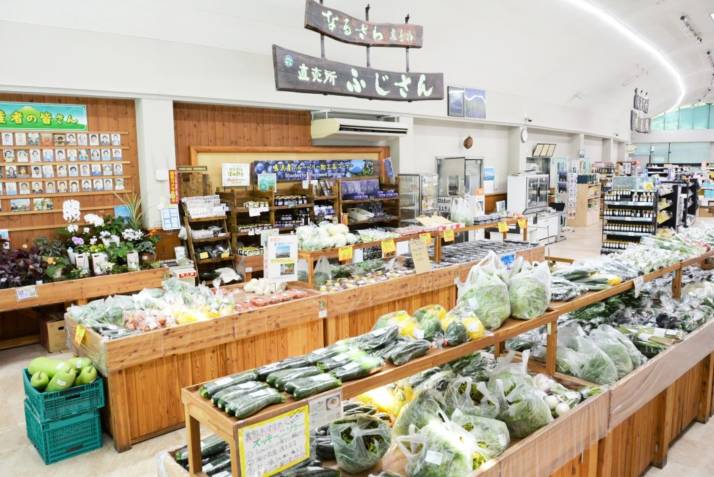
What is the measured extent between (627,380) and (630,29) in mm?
11876

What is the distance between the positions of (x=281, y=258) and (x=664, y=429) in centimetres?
325

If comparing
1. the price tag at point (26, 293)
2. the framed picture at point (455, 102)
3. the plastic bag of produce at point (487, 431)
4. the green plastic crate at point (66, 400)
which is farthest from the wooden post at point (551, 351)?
the framed picture at point (455, 102)

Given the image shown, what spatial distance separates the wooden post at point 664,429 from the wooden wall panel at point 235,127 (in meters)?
6.48

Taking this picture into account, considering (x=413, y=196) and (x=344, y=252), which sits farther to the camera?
(x=413, y=196)

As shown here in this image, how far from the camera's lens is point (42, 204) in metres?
6.41

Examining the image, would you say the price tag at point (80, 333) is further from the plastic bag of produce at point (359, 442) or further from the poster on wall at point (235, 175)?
the poster on wall at point (235, 175)

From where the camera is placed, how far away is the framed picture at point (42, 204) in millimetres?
6371

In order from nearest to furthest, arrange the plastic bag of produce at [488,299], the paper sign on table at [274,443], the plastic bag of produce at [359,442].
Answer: the paper sign on table at [274,443] < the plastic bag of produce at [359,442] < the plastic bag of produce at [488,299]

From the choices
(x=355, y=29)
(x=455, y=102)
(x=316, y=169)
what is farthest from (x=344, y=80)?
(x=455, y=102)

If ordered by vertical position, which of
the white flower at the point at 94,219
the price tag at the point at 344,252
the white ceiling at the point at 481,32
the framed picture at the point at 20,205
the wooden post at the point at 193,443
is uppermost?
the white ceiling at the point at 481,32

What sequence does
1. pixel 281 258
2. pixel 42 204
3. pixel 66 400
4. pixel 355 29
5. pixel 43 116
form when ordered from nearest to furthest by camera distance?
pixel 66 400 < pixel 281 258 < pixel 355 29 < pixel 43 116 < pixel 42 204

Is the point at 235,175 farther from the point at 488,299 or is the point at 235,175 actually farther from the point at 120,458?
the point at 488,299

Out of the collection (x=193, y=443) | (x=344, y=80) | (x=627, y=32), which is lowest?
(x=193, y=443)

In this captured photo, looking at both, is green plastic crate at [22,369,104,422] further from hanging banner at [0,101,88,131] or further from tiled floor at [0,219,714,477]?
hanging banner at [0,101,88,131]
